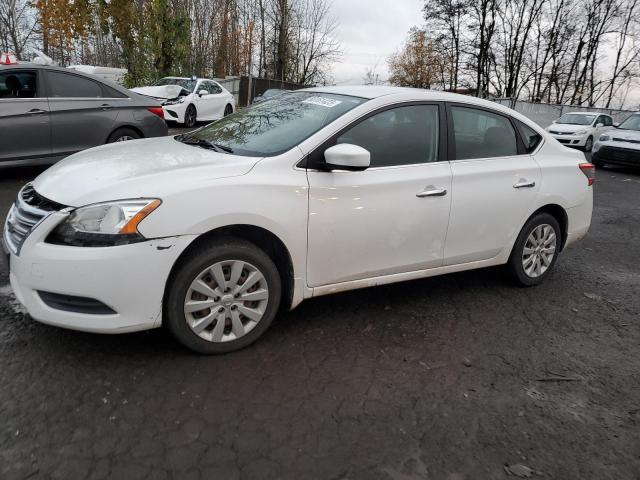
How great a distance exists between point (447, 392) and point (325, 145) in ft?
5.38

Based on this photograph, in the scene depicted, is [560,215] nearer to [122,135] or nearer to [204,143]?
[204,143]

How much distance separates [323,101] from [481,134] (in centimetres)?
130

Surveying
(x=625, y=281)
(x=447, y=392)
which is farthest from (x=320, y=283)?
(x=625, y=281)

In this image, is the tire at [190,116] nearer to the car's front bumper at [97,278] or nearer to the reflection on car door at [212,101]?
the reflection on car door at [212,101]

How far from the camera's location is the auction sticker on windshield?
364 cm

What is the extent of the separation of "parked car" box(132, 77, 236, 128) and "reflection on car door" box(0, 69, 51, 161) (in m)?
7.17

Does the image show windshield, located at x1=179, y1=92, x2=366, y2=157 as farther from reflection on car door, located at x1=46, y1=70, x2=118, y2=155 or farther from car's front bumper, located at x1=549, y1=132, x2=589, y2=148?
car's front bumper, located at x1=549, y1=132, x2=589, y2=148

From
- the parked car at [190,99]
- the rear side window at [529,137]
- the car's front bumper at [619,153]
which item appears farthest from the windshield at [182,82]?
the rear side window at [529,137]

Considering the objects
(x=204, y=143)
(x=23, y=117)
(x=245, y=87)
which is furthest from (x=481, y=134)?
(x=245, y=87)

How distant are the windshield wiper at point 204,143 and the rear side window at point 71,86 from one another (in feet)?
12.8

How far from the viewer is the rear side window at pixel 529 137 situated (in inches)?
169

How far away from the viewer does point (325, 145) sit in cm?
323

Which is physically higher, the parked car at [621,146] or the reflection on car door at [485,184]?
the reflection on car door at [485,184]

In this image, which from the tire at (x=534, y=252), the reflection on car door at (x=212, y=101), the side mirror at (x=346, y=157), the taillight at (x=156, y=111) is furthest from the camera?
the reflection on car door at (x=212, y=101)
